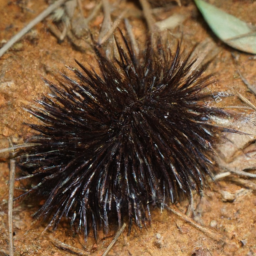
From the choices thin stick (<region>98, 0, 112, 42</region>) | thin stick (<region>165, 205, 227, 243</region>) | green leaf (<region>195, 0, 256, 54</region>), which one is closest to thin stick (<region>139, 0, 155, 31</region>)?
thin stick (<region>98, 0, 112, 42</region>)

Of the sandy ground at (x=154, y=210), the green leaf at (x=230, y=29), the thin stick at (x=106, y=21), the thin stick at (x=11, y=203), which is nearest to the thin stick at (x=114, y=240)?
the sandy ground at (x=154, y=210)

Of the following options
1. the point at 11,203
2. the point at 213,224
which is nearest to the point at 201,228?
the point at 213,224

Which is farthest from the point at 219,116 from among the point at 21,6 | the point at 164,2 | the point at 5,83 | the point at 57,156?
the point at 21,6

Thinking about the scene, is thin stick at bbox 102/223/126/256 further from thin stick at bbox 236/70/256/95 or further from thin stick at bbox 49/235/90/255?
thin stick at bbox 236/70/256/95

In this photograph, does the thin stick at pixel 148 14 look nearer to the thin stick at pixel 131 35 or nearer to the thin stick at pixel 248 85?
the thin stick at pixel 131 35

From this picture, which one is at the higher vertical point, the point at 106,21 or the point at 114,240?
the point at 106,21

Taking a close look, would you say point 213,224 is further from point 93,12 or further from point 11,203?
point 93,12

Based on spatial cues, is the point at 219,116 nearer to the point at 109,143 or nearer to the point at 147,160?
the point at 147,160

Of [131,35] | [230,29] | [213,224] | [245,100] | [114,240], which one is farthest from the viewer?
[131,35]

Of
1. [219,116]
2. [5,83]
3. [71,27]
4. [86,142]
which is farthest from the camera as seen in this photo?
[71,27]

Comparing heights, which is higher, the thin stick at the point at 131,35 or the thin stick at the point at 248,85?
the thin stick at the point at 131,35

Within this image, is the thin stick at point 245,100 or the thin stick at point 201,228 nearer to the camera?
the thin stick at point 201,228
